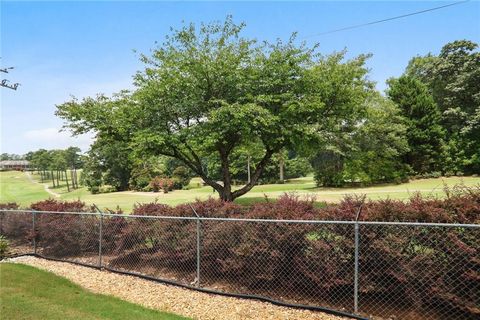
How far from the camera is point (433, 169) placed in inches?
1310

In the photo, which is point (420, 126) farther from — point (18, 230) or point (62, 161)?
point (62, 161)

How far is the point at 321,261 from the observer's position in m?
5.13

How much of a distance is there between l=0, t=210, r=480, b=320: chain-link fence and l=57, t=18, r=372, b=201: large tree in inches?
252

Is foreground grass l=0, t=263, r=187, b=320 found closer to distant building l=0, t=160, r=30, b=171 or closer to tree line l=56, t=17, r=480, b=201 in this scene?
tree line l=56, t=17, r=480, b=201

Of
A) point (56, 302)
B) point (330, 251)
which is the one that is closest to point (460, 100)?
point (330, 251)

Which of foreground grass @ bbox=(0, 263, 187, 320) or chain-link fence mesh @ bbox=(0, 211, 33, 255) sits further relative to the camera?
chain-link fence mesh @ bbox=(0, 211, 33, 255)

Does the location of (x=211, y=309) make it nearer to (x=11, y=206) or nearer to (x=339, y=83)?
(x=11, y=206)

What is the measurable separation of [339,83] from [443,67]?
26098 millimetres

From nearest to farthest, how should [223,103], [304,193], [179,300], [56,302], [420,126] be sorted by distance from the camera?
[56,302], [179,300], [223,103], [304,193], [420,126]

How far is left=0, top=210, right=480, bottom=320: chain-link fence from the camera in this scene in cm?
443

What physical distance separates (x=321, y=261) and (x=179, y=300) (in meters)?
2.30

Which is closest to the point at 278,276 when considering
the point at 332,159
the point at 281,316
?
the point at 281,316

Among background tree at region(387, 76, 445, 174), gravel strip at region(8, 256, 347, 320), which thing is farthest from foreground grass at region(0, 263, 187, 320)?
background tree at region(387, 76, 445, 174)

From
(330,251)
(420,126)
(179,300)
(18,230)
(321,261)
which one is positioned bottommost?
(179,300)
